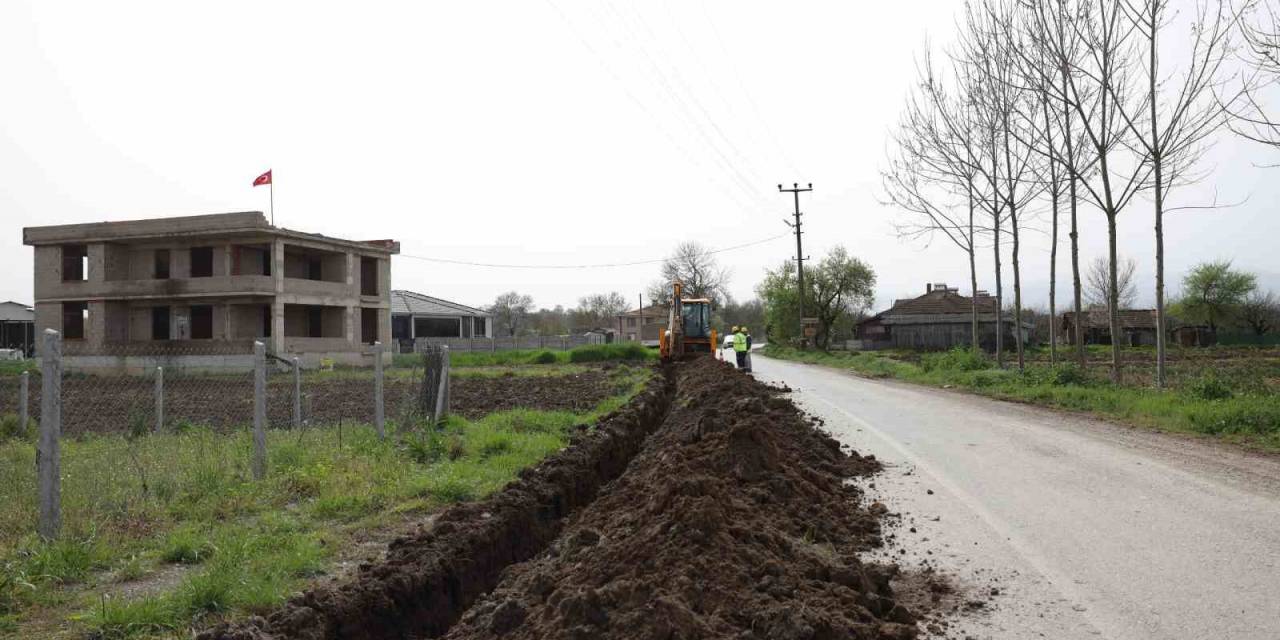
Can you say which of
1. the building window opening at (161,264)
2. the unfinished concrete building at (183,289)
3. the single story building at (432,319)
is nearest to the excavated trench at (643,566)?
the unfinished concrete building at (183,289)

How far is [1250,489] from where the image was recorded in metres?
8.14

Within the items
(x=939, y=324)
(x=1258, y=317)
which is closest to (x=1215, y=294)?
(x=1258, y=317)

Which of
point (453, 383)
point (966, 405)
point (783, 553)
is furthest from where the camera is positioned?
point (453, 383)

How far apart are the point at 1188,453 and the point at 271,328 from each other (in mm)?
38963

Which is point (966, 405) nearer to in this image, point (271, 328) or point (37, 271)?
point (271, 328)

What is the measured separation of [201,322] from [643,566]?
43.7 metres

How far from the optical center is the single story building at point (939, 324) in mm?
60531

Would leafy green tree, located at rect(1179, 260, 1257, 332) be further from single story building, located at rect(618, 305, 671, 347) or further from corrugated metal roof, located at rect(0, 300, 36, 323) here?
corrugated metal roof, located at rect(0, 300, 36, 323)

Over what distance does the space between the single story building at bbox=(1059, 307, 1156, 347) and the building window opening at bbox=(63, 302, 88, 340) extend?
6839 centimetres

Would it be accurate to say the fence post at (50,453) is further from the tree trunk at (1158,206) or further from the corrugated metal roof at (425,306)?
the corrugated metal roof at (425,306)

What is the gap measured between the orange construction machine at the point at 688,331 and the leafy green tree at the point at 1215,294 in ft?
188

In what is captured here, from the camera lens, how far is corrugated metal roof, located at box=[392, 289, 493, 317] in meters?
62.9

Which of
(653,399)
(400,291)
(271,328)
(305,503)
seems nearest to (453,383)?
(653,399)

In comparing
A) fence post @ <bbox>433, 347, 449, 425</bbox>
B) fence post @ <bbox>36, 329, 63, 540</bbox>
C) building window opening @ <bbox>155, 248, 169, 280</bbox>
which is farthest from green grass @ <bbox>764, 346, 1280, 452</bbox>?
building window opening @ <bbox>155, 248, 169, 280</bbox>
